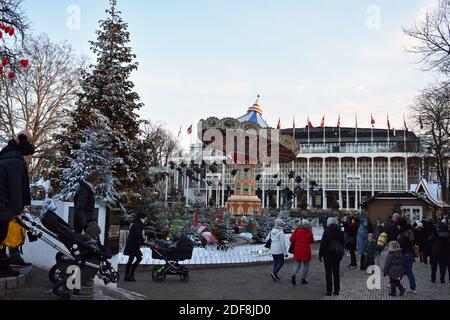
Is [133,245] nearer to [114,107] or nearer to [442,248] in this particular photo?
[442,248]

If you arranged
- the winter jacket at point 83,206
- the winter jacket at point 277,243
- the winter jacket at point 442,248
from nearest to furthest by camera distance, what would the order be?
the winter jacket at point 83,206 → the winter jacket at point 277,243 → the winter jacket at point 442,248

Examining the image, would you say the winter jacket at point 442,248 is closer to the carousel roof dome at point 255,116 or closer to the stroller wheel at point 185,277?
the stroller wheel at point 185,277

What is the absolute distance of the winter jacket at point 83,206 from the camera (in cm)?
647

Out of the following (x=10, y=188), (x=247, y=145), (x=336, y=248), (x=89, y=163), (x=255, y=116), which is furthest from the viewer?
(x=247, y=145)

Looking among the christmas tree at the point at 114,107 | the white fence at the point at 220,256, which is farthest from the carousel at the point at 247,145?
the white fence at the point at 220,256

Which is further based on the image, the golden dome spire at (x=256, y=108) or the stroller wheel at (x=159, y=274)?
the golden dome spire at (x=256, y=108)

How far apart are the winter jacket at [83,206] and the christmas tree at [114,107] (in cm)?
1227

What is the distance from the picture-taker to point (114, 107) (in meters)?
20.5

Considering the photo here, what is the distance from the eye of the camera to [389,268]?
9.31m

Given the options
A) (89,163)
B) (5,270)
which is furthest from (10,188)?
(89,163)

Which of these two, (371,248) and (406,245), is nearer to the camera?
(406,245)

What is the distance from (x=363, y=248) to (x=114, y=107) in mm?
13043

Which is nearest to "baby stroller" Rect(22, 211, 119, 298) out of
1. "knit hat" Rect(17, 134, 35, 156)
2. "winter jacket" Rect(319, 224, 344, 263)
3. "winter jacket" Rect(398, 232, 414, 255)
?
"knit hat" Rect(17, 134, 35, 156)
